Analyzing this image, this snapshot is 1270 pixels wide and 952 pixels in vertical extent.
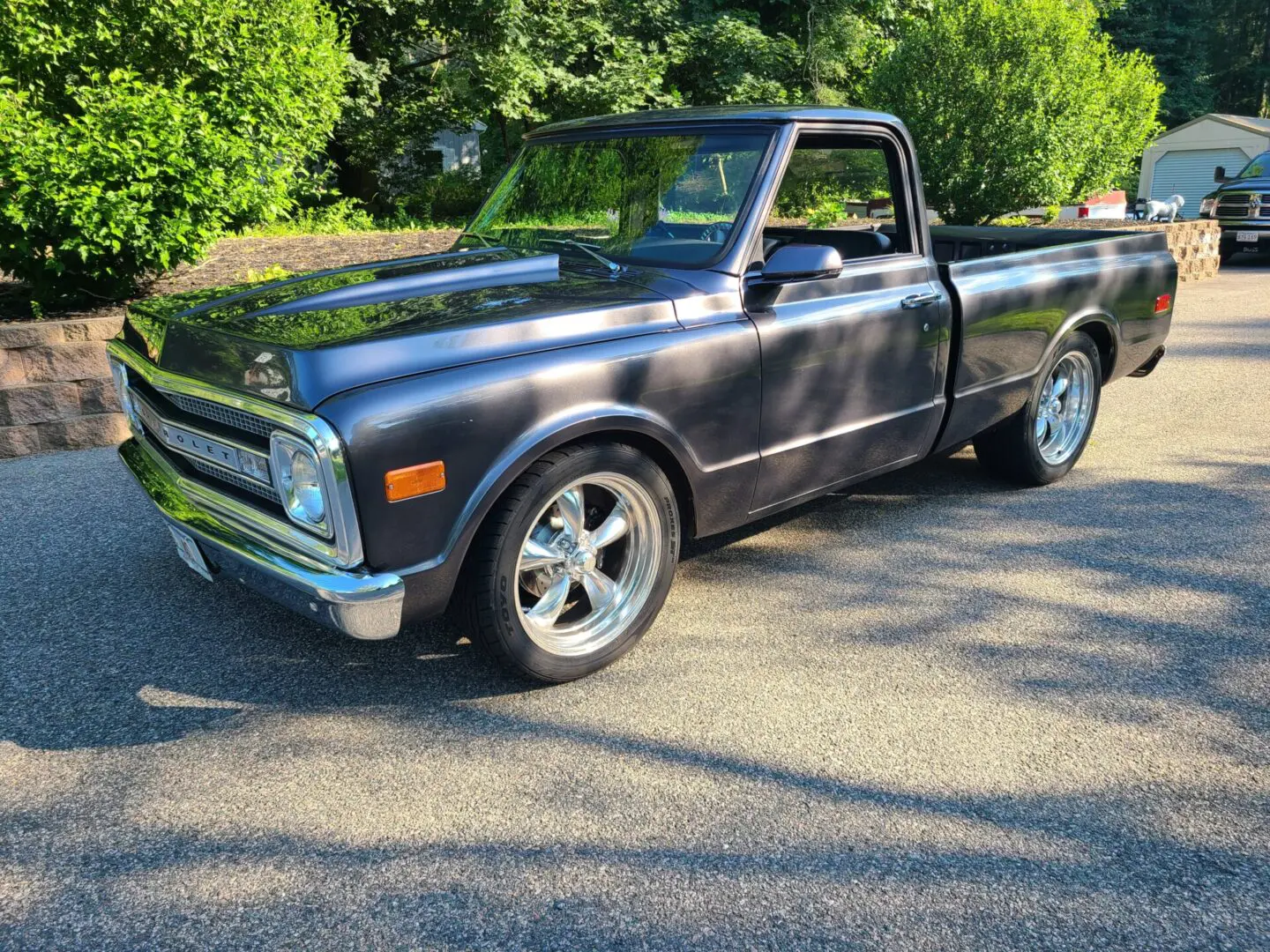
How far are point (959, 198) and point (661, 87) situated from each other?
7.06 m

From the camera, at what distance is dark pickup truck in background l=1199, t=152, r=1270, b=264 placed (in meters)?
16.5

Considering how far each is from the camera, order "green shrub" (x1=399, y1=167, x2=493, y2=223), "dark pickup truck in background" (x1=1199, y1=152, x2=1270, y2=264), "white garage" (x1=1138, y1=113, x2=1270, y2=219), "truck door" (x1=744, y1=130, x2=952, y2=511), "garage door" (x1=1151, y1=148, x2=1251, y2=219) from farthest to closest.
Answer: "garage door" (x1=1151, y1=148, x2=1251, y2=219) < "white garage" (x1=1138, y1=113, x2=1270, y2=219) < "green shrub" (x1=399, y1=167, x2=493, y2=223) < "dark pickup truck in background" (x1=1199, y1=152, x2=1270, y2=264) < "truck door" (x1=744, y1=130, x2=952, y2=511)

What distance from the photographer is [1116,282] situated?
211 inches

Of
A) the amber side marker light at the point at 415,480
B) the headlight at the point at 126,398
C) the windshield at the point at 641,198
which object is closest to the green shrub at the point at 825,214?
the windshield at the point at 641,198

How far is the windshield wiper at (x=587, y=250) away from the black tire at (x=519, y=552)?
815 millimetres

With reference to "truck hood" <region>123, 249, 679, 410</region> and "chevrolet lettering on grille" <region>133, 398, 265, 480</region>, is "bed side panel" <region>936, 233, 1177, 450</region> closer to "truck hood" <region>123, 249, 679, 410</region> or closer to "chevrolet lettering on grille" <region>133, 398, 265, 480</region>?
"truck hood" <region>123, 249, 679, 410</region>

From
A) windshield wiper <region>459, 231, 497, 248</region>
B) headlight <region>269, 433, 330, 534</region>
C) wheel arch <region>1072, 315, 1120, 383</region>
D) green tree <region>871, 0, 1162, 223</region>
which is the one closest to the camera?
headlight <region>269, 433, 330, 534</region>

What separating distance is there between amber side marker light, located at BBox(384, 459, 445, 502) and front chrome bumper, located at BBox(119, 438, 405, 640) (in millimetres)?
234

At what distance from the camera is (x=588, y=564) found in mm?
3443

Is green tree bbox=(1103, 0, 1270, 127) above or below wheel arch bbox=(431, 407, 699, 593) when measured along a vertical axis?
above

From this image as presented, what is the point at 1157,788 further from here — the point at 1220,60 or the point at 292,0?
the point at 1220,60

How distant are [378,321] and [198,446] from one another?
0.72 m

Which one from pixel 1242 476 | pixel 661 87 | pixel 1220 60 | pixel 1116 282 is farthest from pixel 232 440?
pixel 1220 60

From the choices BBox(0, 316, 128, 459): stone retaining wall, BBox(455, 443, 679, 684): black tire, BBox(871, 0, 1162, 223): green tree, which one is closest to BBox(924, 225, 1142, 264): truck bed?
BBox(455, 443, 679, 684): black tire
